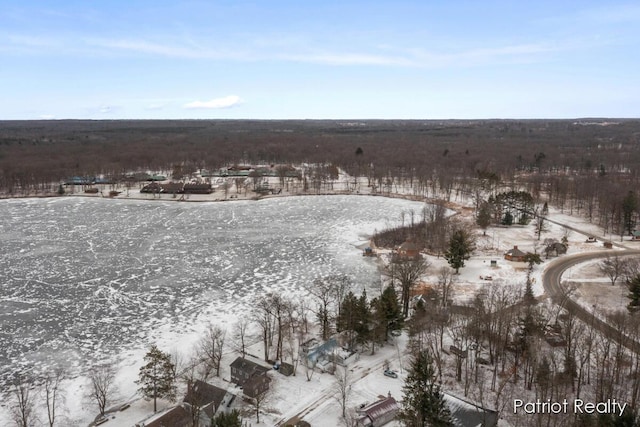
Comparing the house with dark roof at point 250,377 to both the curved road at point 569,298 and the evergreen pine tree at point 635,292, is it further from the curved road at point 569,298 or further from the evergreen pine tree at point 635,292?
the evergreen pine tree at point 635,292

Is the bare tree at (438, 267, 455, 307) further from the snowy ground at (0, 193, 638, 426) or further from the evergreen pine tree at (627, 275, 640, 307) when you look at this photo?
the evergreen pine tree at (627, 275, 640, 307)

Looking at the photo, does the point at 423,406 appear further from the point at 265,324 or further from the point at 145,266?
the point at 145,266

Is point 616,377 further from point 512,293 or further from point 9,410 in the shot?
point 9,410

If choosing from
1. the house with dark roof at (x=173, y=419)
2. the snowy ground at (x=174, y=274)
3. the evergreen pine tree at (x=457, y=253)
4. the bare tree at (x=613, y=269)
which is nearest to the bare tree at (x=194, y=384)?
the house with dark roof at (x=173, y=419)

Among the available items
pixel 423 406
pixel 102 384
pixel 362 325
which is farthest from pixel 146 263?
pixel 423 406

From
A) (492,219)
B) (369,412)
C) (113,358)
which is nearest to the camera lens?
(369,412)

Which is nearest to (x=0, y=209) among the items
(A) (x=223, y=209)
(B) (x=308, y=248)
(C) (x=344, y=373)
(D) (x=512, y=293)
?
(A) (x=223, y=209)
